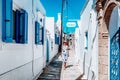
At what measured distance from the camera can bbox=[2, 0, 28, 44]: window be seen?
6.52m

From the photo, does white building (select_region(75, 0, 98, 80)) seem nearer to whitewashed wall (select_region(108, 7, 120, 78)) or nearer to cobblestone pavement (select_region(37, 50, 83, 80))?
cobblestone pavement (select_region(37, 50, 83, 80))

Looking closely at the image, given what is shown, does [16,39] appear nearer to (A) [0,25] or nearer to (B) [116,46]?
(A) [0,25]

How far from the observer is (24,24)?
9.42 meters


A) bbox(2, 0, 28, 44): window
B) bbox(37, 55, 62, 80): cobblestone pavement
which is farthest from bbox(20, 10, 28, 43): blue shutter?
bbox(37, 55, 62, 80): cobblestone pavement

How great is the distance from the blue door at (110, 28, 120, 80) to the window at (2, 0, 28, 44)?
2584mm

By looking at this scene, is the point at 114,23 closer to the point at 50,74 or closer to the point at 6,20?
the point at 6,20

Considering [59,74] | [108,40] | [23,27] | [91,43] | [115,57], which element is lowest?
[59,74]

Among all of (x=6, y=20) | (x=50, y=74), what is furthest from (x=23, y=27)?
(x=50, y=74)

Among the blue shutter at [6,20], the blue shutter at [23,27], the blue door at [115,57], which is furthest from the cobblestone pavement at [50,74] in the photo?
the blue shutter at [6,20]

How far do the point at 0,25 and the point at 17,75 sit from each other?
2286 millimetres

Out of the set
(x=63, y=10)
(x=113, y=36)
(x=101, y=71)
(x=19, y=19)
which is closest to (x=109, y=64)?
(x=101, y=71)

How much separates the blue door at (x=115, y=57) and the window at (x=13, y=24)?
8.48 ft

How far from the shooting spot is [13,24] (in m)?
8.59

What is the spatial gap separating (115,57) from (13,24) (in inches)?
127
